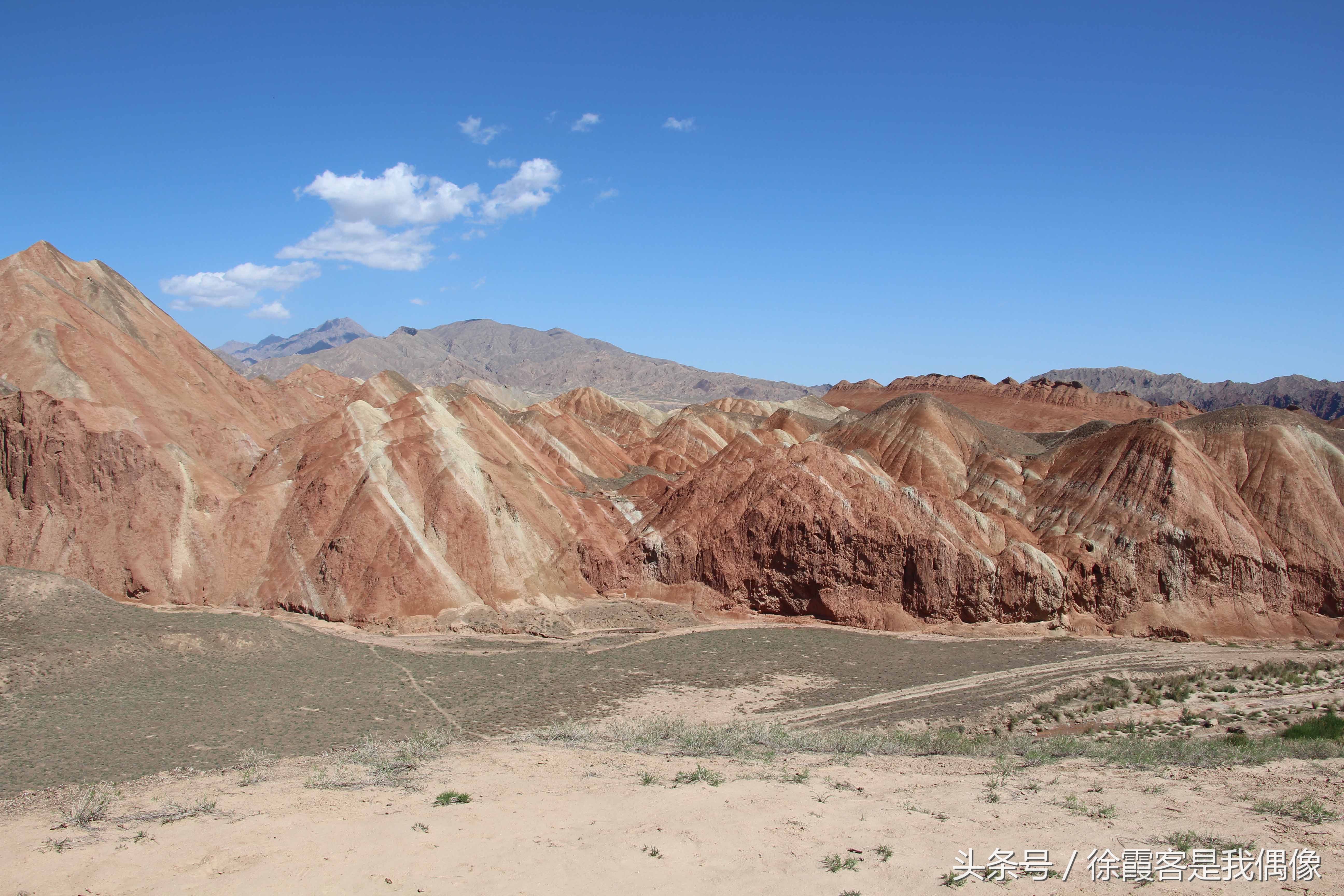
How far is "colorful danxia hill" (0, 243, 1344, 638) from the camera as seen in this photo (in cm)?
3058

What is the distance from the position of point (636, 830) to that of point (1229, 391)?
167379mm

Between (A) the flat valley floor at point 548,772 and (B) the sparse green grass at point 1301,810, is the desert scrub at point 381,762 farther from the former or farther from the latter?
(B) the sparse green grass at point 1301,810

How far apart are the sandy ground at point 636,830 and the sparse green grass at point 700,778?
0.17m

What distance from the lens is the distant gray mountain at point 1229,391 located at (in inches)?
5167

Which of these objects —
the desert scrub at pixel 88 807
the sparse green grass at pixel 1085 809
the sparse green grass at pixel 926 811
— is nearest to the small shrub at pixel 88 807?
the desert scrub at pixel 88 807

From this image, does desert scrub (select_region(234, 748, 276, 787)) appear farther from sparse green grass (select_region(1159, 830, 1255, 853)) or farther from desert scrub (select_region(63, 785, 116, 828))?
sparse green grass (select_region(1159, 830, 1255, 853))

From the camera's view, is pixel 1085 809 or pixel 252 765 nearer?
pixel 1085 809

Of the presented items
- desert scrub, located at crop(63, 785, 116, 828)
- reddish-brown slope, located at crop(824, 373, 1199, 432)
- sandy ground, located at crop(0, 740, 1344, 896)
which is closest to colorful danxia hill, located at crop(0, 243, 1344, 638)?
desert scrub, located at crop(63, 785, 116, 828)

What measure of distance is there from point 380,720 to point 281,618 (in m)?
11.4

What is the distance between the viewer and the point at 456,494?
110 ft

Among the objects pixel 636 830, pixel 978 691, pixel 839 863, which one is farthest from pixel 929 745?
pixel 636 830

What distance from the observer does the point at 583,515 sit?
127 ft

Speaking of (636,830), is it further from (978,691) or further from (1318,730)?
(1318,730)

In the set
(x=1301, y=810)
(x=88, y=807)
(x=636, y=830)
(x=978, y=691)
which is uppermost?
(x=88, y=807)
